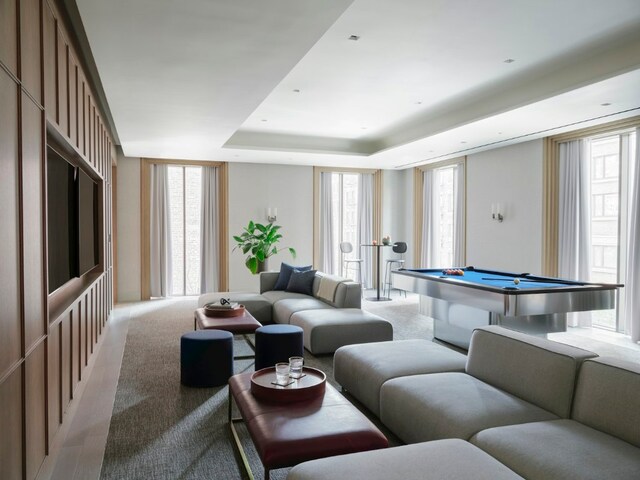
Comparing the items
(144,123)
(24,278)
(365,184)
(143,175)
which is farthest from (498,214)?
(24,278)

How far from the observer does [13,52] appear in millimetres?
1982

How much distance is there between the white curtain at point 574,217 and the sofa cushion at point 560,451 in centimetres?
474

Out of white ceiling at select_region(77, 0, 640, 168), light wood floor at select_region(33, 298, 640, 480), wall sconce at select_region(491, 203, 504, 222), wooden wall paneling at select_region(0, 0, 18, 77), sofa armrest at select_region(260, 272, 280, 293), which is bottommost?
light wood floor at select_region(33, 298, 640, 480)

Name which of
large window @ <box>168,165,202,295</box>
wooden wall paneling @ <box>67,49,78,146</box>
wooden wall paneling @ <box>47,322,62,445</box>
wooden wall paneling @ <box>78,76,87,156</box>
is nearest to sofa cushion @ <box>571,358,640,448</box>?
wooden wall paneling @ <box>47,322,62,445</box>

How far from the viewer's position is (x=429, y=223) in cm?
973

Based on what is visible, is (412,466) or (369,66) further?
(369,66)

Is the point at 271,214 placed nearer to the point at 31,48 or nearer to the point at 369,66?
the point at 369,66

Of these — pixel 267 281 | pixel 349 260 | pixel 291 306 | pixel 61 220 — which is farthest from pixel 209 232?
pixel 61 220

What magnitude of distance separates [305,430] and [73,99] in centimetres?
286

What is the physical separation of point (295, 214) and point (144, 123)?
4.36 m

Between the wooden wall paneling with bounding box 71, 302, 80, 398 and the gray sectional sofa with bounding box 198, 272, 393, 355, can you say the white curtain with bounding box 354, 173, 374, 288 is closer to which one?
the gray sectional sofa with bounding box 198, 272, 393, 355

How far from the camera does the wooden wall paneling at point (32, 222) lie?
7.03 ft

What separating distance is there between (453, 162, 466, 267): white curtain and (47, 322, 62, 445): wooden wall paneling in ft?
22.6

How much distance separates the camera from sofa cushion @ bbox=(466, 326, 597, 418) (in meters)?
2.39
